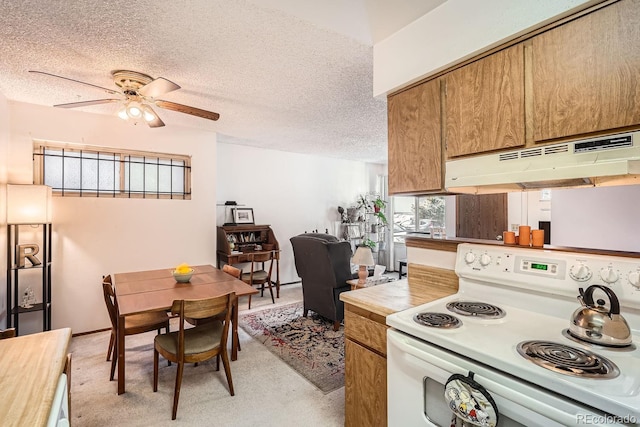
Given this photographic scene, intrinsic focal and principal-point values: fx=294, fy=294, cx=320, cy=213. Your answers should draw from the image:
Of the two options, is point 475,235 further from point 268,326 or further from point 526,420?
point 526,420

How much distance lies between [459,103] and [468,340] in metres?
1.19

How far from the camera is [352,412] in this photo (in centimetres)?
170

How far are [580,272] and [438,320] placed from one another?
2.05ft

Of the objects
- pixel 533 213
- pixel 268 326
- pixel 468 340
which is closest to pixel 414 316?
pixel 468 340

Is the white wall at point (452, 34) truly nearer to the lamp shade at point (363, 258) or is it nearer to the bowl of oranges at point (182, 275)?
the lamp shade at point (363, 258)

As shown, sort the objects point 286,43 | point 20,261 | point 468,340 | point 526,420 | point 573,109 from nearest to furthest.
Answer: point 526,420 → point 468,340 → point 573,109 → point 286,43 → point 20,261

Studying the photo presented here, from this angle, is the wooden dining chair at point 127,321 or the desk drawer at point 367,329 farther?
the wooden dining chair at point 127,321

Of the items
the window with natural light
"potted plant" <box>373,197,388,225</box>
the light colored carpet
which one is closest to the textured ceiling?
the light colored carpet

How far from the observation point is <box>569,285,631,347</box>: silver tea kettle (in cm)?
102

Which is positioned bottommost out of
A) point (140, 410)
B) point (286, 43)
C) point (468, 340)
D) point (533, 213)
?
point (140, 410)

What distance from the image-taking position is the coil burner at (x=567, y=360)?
0.87 meters

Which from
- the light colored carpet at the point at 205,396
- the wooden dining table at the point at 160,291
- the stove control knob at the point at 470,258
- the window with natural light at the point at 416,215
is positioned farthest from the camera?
the window with natural light at the point at 416,215

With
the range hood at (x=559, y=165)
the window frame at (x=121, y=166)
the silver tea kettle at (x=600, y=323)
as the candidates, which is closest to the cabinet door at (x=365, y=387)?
the silver tea kettle at (x=600, y=323)

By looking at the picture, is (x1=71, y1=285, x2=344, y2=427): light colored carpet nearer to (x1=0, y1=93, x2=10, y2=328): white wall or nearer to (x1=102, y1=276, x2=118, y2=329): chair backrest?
(x1=102, y1=276, x2=118, y2=329): chair backrest
